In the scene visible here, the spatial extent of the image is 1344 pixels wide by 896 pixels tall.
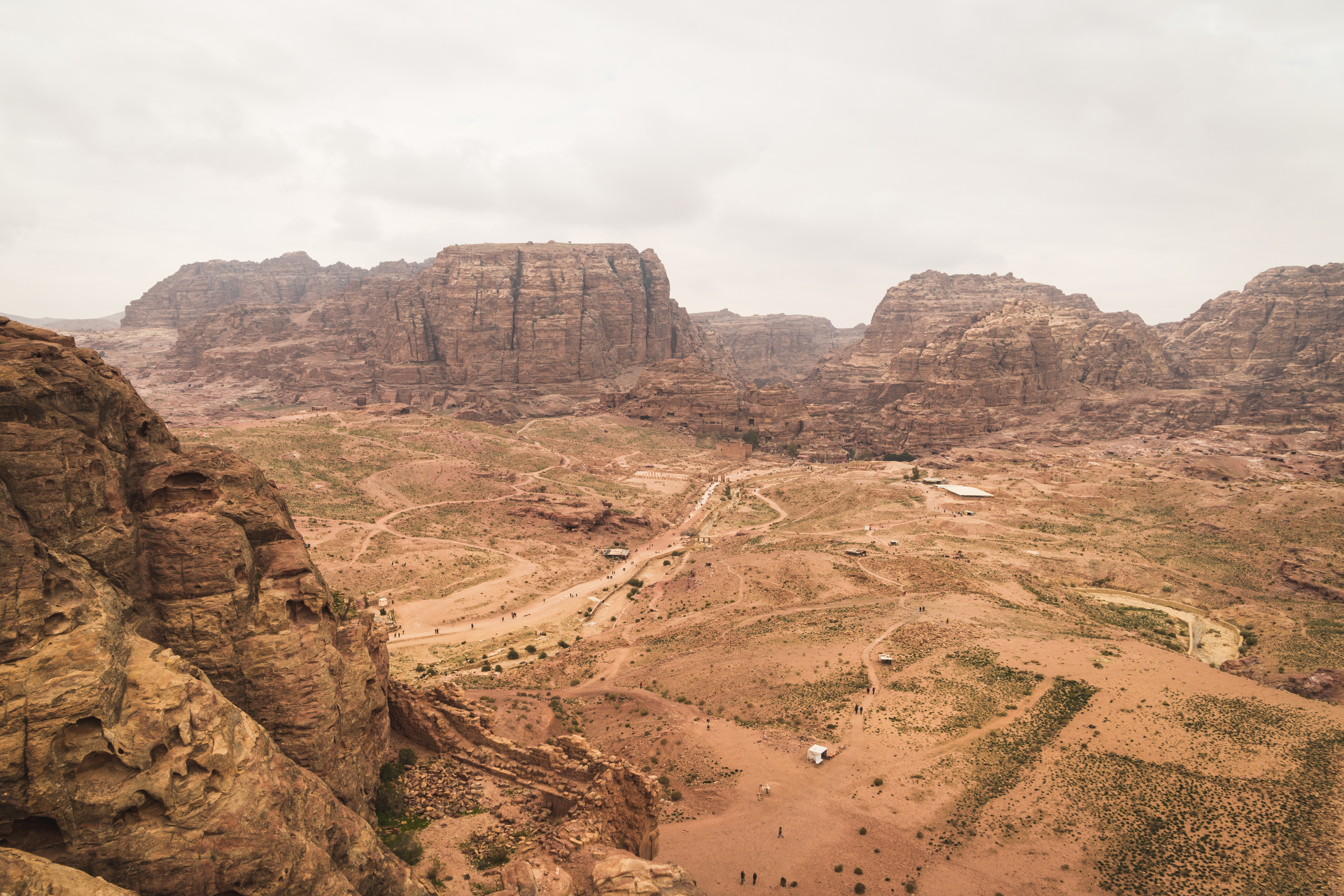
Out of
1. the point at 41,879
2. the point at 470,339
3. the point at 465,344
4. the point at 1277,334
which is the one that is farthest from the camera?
the point at 465,344

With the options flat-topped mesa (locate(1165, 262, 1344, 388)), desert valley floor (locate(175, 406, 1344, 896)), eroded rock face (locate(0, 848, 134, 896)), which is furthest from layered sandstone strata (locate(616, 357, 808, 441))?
eroded rock face (locate(0, 848, 134, 896))

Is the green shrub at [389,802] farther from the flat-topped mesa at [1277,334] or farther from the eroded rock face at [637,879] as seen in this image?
the flat-topped mesa at [1277,334]

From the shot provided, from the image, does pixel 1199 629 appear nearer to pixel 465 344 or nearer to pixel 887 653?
pixel 887 653

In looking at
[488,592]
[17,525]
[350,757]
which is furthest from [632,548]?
[17,525]

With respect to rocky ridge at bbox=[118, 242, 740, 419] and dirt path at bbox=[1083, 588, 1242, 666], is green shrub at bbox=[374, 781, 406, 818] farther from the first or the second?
rocky ridge at bbox=[118, 242, 740, 419]

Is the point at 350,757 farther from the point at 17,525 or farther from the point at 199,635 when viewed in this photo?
the point at 17,525

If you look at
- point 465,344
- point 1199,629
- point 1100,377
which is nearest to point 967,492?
point 1199,629
